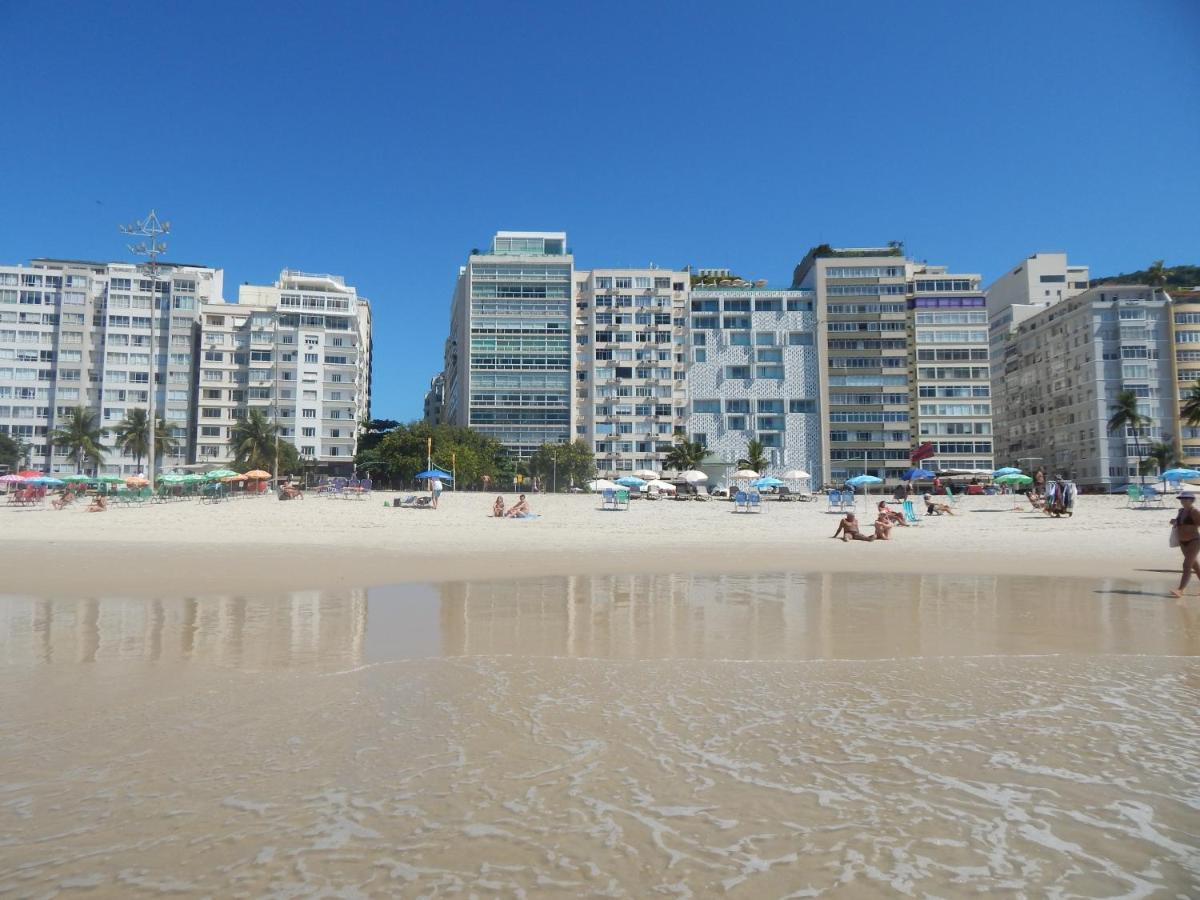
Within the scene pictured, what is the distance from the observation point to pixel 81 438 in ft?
293

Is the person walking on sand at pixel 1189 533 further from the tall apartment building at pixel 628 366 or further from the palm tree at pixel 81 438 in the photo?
the palm tree at pixel 81 438

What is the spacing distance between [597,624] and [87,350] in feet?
382

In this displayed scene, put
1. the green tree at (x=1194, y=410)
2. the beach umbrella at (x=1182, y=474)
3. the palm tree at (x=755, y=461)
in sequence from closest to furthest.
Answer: the beach umbrella at (x=1182, y=474) → the green tree at (x=1194, y=410) → the palm tree at (x=755, y=461)

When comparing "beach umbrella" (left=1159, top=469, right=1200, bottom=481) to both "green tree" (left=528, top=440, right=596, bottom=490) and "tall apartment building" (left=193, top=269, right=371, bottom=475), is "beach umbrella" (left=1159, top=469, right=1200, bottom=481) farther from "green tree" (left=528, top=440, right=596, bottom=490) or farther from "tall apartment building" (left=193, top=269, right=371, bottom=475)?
"tall apartment building" (left=193, top=269, right=371, bottom=475)

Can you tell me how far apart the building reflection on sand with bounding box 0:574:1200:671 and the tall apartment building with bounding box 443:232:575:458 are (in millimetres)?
83008

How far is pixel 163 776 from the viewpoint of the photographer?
522cm

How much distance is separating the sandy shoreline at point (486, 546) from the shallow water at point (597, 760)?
735 cm

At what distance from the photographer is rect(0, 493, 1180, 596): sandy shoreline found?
17875mm

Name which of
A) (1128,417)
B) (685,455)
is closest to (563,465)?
(685,455)

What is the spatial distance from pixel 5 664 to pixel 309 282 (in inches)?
4343

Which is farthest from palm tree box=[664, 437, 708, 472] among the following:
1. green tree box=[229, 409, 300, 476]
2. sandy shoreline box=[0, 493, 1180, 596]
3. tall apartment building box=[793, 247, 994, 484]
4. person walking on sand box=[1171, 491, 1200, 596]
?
person walking on sand box=[1171, 491, 1200, 596]

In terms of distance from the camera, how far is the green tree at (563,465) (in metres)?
85.4

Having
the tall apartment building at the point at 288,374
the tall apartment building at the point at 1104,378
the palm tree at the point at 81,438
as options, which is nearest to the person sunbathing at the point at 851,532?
the tall apartment building at the point at 1104,378

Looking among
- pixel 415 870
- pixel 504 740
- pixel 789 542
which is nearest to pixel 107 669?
pixel 504 740
